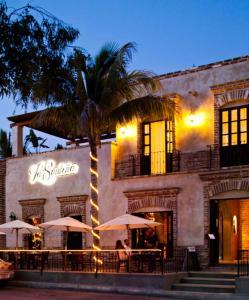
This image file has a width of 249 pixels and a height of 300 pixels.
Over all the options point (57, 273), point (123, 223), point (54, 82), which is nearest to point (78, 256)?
point (57, 273)

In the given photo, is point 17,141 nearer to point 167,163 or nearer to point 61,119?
point 61,119

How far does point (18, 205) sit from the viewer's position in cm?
2909

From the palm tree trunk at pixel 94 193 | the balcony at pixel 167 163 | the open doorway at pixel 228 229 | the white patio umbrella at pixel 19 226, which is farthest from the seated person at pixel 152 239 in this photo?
the white patio umbrella at pixel 19 226

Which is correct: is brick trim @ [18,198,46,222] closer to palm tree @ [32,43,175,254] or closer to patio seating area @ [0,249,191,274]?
patio seating area @ [0,249,191,274]

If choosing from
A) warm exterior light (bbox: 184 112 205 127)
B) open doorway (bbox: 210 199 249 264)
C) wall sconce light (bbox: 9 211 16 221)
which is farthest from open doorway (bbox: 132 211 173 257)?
wall sconce light (bbox: 9 211 16 221)

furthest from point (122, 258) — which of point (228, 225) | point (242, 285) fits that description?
point (228, 225)

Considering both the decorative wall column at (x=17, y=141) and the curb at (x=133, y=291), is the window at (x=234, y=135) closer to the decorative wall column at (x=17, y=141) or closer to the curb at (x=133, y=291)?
the curb at (x=133, y=291)

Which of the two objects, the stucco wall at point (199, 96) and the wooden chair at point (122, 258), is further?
the stucco wall at point (199, 96)

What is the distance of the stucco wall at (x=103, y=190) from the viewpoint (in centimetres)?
2291

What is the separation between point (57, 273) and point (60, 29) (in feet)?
41.9

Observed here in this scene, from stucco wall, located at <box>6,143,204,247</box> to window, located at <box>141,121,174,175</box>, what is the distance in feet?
1.80

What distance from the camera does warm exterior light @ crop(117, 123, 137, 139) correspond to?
25172 mm

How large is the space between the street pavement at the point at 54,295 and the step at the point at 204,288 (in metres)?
1.00

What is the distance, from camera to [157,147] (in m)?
24.5
